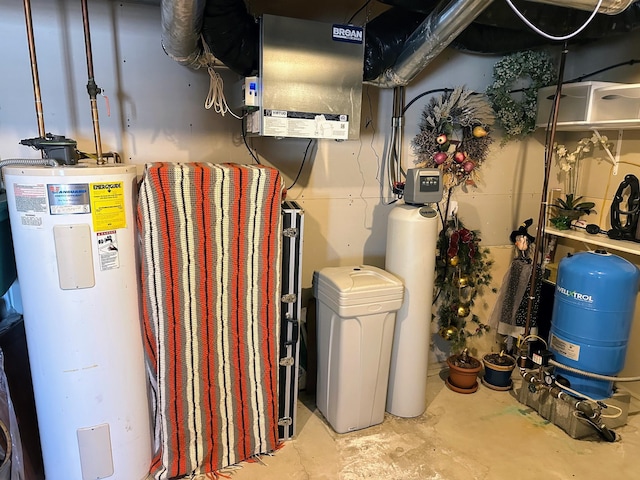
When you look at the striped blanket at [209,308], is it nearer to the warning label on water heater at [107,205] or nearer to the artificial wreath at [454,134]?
the warning label on water heater at [107,205]

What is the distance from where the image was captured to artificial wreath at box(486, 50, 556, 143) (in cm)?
278

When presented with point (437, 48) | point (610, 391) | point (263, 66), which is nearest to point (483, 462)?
point (610, 391)

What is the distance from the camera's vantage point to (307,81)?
210cm

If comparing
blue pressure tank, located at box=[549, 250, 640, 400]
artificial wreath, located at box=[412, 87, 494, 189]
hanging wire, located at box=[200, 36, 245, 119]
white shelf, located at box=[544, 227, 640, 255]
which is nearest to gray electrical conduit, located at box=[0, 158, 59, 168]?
hanging wire, located at box=[200, 36, 245, 119]

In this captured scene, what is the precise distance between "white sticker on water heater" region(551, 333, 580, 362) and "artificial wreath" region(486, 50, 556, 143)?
4.38 ft

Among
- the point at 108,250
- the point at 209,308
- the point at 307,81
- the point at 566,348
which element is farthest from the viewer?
the point at 566,348

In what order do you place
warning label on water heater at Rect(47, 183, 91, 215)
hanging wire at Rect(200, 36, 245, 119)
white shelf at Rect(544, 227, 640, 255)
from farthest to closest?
white shelf at Rect(544, 227, 640, 255) < hanging wire at Rect(200, 36, 245, 119) < warning label on water heater at Rect(47, 183, 91, 215)

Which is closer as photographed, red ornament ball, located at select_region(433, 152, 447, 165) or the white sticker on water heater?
the white sticker on water heater

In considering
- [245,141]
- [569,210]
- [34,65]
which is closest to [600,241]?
[569,210]

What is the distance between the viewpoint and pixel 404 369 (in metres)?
2.50

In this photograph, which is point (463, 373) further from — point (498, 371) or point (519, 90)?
point (519, 90)

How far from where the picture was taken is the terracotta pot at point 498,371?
9.32 ft

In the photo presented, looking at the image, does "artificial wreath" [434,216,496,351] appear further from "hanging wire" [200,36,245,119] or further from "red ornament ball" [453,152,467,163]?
"hanging wire" [200,36,245,119]

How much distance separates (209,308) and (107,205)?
614 millimetres
